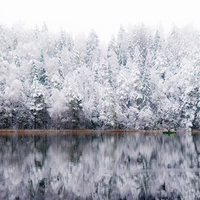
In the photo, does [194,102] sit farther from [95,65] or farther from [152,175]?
[152,175]

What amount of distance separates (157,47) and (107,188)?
84411mm

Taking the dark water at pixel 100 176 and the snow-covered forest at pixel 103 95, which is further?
the snow-covered forest at pixel 103 95

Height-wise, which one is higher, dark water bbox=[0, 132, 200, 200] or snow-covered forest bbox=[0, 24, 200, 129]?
snow-covered forest bbox=[0, 24, 200, 129]

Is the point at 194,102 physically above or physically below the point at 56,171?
above

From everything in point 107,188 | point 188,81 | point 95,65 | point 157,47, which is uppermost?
point 157,47

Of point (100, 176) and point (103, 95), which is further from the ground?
point (103, 95)

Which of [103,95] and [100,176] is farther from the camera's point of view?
[103,95]

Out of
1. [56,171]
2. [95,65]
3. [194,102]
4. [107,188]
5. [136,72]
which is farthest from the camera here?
[95,65]

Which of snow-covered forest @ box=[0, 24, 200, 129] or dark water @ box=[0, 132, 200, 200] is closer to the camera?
dark water @ box=[0, 132, 200, 200]

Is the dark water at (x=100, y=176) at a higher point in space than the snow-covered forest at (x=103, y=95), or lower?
lower

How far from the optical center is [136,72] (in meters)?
72.6

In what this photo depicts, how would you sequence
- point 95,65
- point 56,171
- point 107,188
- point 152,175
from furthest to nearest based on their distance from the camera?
point 95,65
point 56,171
point 152,175
point 107,188

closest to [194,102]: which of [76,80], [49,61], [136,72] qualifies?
[136,72]

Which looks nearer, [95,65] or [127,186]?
[127,186]
